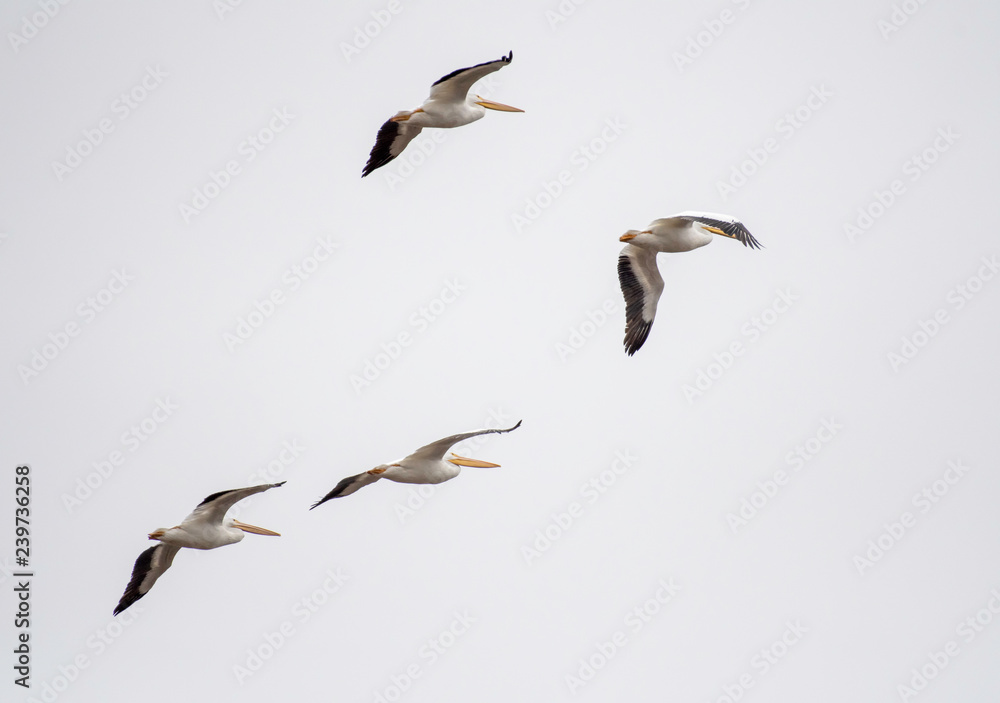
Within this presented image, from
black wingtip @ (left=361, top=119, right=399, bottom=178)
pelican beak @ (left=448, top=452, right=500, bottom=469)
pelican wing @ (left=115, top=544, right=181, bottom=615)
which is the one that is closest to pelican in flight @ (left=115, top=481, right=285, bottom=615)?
pelican wing @ (left=115, top=544, right=181, bottom=615)

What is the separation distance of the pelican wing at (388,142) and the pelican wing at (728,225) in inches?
140

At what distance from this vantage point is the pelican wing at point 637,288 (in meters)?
20.1

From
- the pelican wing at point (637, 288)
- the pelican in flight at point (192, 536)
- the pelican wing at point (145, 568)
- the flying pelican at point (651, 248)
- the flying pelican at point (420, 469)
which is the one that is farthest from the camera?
the pelican wing at point (637, 288)

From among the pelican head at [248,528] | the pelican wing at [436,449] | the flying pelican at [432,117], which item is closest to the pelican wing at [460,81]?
the flying pelican at [432,117]

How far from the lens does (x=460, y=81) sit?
17891mm

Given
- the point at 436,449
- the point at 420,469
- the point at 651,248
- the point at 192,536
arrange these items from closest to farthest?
the point at 192,536, the point at 436,449, the point at 420,469, the point at 651,248

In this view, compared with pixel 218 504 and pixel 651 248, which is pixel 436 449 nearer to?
pixel 218 504

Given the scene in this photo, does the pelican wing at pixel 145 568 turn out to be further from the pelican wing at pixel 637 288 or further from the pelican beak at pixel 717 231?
the pelican beak at pixel 717 231

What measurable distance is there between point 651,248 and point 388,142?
3.73 meters

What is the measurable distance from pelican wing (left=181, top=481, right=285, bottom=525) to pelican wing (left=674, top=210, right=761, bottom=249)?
6130 mm

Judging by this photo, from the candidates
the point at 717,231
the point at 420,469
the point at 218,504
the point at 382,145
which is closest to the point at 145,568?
the point at 218,504

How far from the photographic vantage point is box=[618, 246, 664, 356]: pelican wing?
65.9ft

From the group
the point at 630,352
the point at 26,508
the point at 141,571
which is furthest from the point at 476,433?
the point at 26,508

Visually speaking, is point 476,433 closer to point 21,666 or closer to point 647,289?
point 647,289
